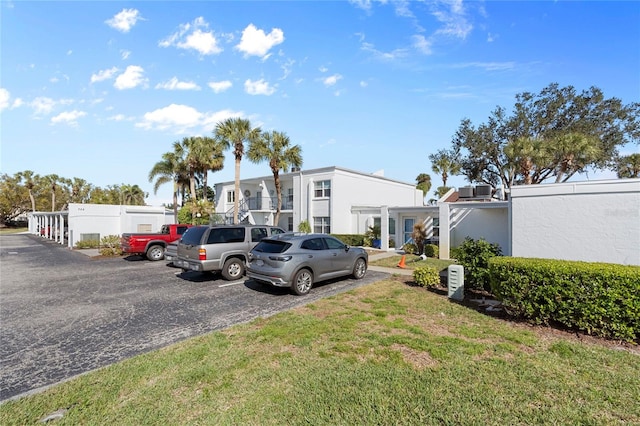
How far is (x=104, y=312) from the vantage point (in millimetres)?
6898

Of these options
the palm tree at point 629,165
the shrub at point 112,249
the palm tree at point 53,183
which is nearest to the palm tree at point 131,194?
the palm tree at point 53,183

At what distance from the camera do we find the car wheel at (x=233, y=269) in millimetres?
10115

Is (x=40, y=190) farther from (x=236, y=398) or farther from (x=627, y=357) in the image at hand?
(x=627, y=357)

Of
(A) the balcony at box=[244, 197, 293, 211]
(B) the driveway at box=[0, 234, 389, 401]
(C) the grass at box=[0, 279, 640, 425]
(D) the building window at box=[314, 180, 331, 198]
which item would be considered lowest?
(B) the driveway at box=[0, 234, 389, 401]

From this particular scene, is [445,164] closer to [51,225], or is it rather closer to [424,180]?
[424,180]

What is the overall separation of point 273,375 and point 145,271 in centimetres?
1068

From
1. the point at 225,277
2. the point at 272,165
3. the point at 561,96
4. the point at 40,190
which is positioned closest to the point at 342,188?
the point at 272,165

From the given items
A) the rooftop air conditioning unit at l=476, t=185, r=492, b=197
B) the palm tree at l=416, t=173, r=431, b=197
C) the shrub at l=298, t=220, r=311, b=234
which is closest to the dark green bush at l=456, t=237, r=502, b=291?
the rooftop air conditioning unit at l=476, t=185, r=492, b=197

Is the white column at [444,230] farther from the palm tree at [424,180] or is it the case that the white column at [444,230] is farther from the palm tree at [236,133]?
the palm tree at [424,180]

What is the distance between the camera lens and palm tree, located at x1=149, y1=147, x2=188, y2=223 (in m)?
29.9

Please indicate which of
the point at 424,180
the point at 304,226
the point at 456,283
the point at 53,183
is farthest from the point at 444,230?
the point at 53,183

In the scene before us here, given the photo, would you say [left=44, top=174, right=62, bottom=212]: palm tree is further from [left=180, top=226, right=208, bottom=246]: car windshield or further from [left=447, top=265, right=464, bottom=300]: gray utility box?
[left=447, top=265, right=464, bottom=300]: gray utility box

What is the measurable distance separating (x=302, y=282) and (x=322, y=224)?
14.7m

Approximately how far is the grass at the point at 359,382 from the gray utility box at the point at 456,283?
202 centimetres
